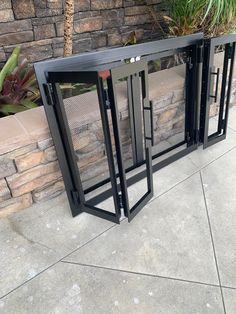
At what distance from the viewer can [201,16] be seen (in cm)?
211

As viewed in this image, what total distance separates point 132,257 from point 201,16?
1879 mm

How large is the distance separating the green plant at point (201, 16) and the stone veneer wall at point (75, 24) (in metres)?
0.32

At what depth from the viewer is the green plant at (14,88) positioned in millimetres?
1692

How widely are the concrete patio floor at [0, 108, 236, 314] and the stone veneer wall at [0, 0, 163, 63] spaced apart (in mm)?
1236

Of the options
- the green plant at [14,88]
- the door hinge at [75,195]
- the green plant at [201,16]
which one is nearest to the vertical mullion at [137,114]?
the door hinge at [75,195]

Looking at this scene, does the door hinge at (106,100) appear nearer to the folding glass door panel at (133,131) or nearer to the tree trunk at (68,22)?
the folding glass door panel at (133,131)

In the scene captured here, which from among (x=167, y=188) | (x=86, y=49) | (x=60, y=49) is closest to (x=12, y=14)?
(x=60, y=49)

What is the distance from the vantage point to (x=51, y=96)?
1265mm

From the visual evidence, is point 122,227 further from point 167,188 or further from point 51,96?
point 51,96

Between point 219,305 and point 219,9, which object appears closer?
point 219,305

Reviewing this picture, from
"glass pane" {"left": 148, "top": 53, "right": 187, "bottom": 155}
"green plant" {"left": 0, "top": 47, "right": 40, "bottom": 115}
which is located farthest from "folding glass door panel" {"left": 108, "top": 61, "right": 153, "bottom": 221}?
"green plant" {"left": 0, "top": 47, "right": 40, "bottom": 115}

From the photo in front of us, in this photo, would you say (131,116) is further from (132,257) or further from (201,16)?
(201,16)

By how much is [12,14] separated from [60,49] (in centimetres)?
43

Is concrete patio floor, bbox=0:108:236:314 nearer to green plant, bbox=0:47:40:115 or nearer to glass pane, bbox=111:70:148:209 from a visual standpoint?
glass pane, bbox=111:70:148:209
